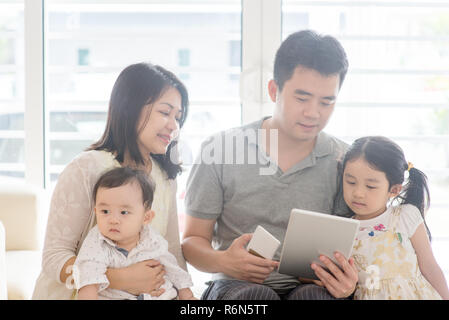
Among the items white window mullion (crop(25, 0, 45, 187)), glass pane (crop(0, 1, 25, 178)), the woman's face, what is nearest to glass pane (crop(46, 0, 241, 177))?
white window mullion (crop(25, 0, 45, 187))

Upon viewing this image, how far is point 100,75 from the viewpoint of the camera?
2234mm

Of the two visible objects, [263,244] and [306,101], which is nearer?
[263,244]

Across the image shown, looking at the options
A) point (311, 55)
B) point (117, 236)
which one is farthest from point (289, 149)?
point (117, 236)

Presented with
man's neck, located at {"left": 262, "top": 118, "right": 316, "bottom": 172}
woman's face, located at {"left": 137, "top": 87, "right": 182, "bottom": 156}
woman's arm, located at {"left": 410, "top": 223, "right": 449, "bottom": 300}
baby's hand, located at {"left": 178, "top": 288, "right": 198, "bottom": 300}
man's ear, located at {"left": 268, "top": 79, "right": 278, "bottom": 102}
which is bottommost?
baby's hand, located at {"left": 178, "top": 288, "right": 198, "bottom": 300}

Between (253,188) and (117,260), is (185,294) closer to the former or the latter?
(117,260)

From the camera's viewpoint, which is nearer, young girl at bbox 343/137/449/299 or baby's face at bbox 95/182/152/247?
baby's face at bbox 95/182/152/247

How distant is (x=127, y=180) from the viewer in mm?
1323

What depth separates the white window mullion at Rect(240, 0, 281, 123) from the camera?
6.95ft

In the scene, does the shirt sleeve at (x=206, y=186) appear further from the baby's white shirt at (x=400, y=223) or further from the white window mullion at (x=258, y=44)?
the white window mullion at (x=258, y=44)

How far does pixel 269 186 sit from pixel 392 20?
3.65 ft

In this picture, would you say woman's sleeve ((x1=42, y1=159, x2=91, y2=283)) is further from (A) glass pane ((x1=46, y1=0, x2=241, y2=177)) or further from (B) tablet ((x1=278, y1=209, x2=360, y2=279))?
(A) glass pane ((x1=46, y1=0, x2=241, y2=177))

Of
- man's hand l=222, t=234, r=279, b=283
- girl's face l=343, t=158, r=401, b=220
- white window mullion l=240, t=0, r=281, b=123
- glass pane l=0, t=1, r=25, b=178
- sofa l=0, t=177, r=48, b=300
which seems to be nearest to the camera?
man's hand l=222, t=234, r=279, b=283

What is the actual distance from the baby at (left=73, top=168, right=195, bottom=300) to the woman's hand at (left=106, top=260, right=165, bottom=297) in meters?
0.02

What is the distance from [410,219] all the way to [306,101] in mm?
464
